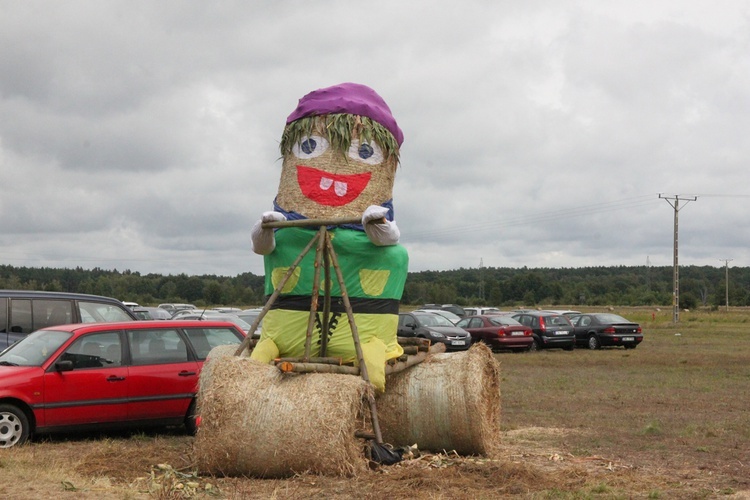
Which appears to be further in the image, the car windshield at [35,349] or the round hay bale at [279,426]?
the car windshield at [35,349]

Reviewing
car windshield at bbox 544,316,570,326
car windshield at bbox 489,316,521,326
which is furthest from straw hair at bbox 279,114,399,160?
car windshield at bbox 544,316,570,326

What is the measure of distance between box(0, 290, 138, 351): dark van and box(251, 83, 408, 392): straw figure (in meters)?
4.98

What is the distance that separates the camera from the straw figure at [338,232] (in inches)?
334

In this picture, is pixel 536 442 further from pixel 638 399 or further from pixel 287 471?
pixel 638 399

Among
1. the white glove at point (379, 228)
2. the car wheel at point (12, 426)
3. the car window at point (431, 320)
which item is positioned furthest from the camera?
the car window at point (431, 320)

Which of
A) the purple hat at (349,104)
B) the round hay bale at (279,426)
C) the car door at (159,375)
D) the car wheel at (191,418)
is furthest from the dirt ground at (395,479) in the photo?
the purple hat at (349,104)

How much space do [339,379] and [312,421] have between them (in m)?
0.49

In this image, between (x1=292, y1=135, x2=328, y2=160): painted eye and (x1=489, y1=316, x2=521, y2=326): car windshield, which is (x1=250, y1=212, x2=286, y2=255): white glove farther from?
(x1=489, y1=316, x2=521, y2=326): car windshield

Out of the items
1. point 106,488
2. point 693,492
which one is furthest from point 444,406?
point 106,488

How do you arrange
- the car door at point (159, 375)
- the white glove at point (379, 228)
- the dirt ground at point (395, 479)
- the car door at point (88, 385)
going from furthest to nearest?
1. the car door at point (159, 375)
2. the car door at point (88, 385)
3. the white glove at point (379, 228)
4. the dirt ground at point (395, 479)

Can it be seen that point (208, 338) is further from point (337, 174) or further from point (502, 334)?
point (502, 334)

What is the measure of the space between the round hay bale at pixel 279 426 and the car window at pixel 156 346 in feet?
10.6

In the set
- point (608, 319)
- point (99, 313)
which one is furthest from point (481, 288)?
point (99, 313)

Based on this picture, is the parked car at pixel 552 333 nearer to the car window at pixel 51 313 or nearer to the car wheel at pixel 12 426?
the car window at pixel 51 313
